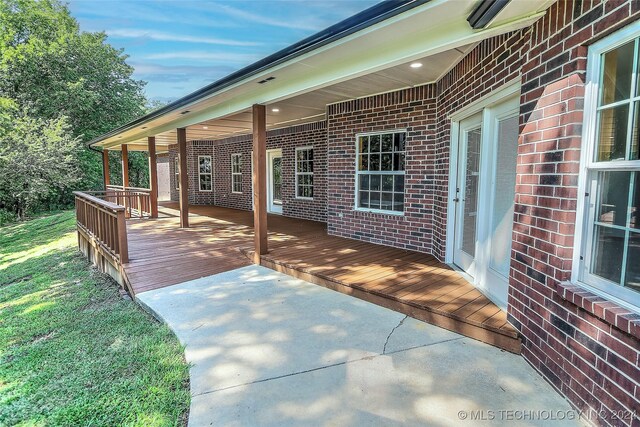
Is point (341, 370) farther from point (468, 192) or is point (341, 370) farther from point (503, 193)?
point (468, 192)

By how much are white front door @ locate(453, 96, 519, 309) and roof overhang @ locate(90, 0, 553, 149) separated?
2.55 ft

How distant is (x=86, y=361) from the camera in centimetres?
282

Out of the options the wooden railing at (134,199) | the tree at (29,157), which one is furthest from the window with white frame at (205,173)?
the tree at (29,157)

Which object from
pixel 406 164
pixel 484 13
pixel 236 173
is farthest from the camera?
pixel 236 173

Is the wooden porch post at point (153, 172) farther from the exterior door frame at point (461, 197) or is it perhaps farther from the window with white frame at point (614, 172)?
the window with white frame at point (614, 172)

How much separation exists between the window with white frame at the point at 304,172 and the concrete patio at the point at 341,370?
5788 mm

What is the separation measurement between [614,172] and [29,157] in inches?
731

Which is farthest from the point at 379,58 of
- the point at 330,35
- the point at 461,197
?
the point at 461,197

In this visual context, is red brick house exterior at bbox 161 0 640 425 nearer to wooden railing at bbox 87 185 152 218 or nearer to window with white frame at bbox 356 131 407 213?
window with white frame at bbox 356 131 407 213

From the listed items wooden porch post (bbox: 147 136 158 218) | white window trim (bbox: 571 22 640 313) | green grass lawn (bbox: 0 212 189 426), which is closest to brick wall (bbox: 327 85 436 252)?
white window trim (bbox: 571 22 640 313)

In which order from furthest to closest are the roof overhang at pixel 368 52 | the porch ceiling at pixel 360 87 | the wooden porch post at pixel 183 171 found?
the wooden porch post at pixel 183 171 < the porch ceiling at pixel 360 87 < the roof overhang at pixel 368 52

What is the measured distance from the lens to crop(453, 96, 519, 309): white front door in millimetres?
3158

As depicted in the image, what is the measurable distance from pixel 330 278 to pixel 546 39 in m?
3.06

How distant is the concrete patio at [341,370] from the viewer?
6.60 feet
